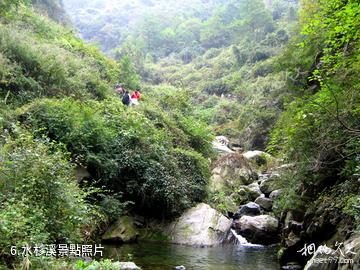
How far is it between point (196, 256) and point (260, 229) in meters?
3.29

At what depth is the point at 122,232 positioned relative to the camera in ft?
41.8

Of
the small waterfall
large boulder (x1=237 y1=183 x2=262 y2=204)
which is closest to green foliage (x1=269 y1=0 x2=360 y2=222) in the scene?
the small waterfall

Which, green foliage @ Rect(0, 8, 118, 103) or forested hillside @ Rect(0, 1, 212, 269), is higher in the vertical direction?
green foliage @ Rect(0, 8, 118, 103)

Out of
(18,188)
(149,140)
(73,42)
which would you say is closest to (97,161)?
(149,140)

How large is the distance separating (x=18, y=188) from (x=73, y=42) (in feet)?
62.8

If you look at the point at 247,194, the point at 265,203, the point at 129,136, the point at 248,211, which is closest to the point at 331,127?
the point at 248,211

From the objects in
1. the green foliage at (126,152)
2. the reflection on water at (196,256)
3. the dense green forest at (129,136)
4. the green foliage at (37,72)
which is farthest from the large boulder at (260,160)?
the reflection on water at (196,256)

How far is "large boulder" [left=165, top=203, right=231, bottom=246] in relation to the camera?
43.4 feet

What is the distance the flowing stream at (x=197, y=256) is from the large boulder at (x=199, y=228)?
47 cm

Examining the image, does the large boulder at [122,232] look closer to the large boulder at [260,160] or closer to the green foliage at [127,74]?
the large boulder at [260,160]

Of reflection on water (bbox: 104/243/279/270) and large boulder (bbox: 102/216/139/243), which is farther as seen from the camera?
large boulder (bbox: 102/216/139/243)

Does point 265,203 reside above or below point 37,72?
below

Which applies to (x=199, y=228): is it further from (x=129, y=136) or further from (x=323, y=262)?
(x=323, y=262)

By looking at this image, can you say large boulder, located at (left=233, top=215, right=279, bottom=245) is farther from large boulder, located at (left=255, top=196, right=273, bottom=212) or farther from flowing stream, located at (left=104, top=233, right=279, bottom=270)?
large boulder, located at (left=255, top=196, right=273, bottom=212)
